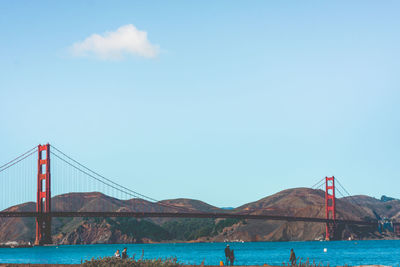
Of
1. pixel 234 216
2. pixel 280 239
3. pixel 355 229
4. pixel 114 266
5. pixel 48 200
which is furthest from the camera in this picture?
pixel 280 239

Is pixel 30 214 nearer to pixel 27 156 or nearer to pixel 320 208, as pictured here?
pixel 27 156

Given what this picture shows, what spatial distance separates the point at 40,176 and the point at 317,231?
363ft

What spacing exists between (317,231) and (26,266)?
162244 mm

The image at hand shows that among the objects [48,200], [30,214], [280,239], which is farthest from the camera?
[280,239]

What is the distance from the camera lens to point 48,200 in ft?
306

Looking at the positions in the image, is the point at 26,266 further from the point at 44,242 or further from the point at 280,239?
the point at 280,239

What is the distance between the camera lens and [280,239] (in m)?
197

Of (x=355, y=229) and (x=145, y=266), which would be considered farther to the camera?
(x=355, y=229)

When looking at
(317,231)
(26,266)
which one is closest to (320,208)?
(317,231)

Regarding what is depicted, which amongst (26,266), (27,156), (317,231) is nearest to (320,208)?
(317,231)

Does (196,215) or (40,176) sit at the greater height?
(40,176)

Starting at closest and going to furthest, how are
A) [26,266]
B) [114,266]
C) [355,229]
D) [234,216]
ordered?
1. [114,266]
2. [26,266]
3. [234,216]
4. [355,229]

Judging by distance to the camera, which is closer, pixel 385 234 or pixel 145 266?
pixel 145 266

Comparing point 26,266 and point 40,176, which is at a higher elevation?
A: point 40,176
